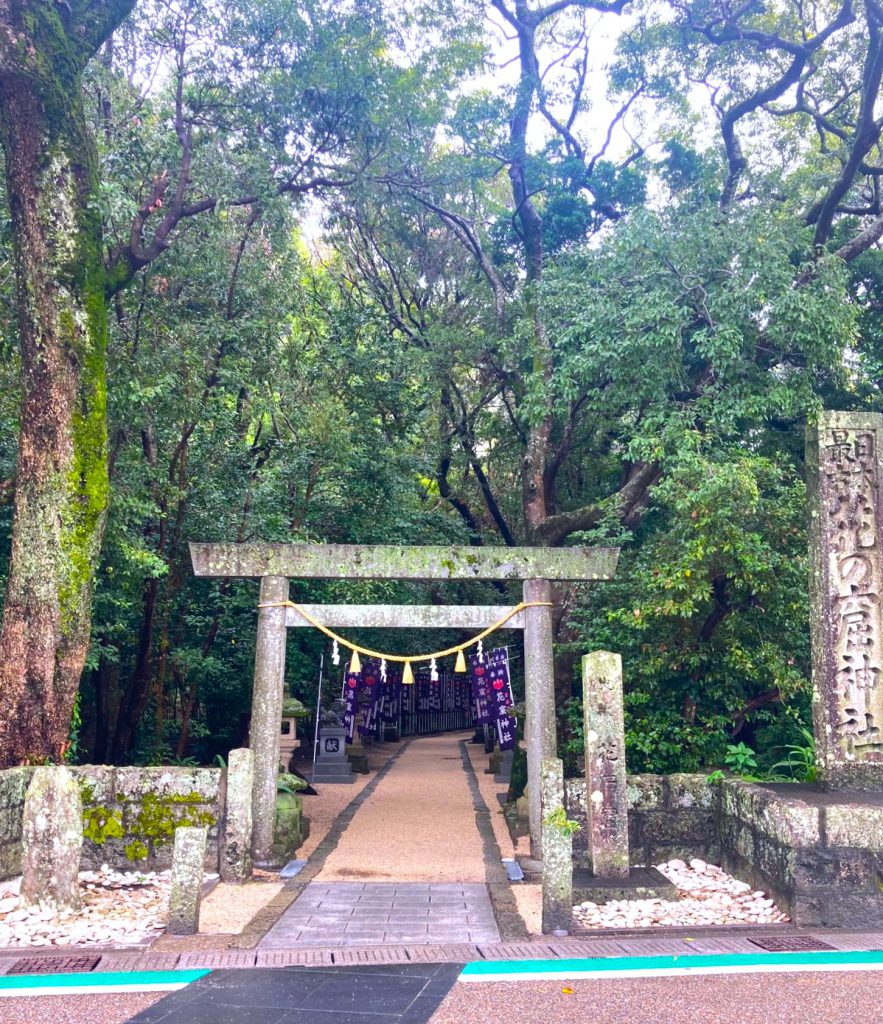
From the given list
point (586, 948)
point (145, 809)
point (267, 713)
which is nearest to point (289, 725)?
point (267, 713)

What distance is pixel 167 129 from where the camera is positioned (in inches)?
420

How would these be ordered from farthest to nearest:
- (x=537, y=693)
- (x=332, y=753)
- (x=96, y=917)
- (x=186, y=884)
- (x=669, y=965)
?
(x=332, y=753)
(x=537, y=693)
(x=96, y=917)
(x=186, y=884)
(x=669, y=965)

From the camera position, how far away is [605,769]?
23.1ft

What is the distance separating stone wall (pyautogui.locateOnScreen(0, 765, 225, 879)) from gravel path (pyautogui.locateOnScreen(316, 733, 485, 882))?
4.63ft

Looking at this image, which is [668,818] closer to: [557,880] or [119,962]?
[557,880]

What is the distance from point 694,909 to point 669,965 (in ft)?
4.52

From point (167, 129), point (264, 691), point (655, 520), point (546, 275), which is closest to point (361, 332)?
point (546, 275)

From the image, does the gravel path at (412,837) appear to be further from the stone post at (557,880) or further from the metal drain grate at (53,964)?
the metal drain grate at (53,964)

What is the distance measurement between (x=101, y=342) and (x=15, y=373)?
7.79ft

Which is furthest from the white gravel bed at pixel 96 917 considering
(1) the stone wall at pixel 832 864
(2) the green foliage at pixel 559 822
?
(1) the stone wall at pixel 832 864

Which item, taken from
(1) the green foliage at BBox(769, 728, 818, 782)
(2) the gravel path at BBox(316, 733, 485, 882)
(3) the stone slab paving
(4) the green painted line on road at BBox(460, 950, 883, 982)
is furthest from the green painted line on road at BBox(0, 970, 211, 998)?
(1) the green foliage at BBox(769, 728, 818, 782)

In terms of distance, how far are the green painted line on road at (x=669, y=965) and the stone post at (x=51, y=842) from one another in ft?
10.7

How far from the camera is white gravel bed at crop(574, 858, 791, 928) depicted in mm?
5902

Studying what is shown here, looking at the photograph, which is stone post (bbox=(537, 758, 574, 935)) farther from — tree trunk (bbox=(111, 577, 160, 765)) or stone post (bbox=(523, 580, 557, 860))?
tree trunk (bbox=(111, 577, 160, 765))
